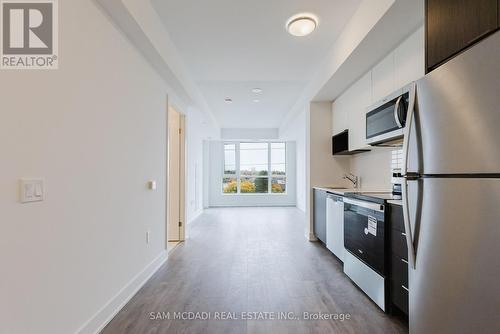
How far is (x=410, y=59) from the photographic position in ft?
7.67

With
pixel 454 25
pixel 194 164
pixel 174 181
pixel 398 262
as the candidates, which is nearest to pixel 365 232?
pixel 398 262

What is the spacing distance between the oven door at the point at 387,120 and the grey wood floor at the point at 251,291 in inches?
59.9

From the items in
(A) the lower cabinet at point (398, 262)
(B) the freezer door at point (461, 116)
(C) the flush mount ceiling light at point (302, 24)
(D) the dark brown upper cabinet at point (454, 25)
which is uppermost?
(C) the flush mount ceiling light at point (302, 24)

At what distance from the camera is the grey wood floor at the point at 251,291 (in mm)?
2008

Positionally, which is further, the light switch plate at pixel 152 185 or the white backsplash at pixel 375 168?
the white backsplash at pixel 375 168

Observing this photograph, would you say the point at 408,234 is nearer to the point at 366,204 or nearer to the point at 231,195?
the point at 366,204

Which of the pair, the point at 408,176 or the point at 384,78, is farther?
the point at 384,78

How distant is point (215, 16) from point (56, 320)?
2.76 m

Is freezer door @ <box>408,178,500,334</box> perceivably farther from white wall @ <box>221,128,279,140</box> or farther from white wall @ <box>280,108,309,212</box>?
white wall @ <box>221,128,279,140</box>

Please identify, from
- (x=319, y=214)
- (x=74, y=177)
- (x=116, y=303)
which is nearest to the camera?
(x=74, y=177)

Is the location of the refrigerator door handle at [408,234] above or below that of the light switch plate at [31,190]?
below

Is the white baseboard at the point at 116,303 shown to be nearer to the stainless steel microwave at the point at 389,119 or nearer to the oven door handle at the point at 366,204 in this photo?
the oven door handle at the point at 366,204

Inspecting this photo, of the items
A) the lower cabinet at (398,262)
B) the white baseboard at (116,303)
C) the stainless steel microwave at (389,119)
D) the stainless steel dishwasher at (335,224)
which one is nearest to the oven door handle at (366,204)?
the lower cabinet at (398,262)

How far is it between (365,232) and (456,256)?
1.40 m
